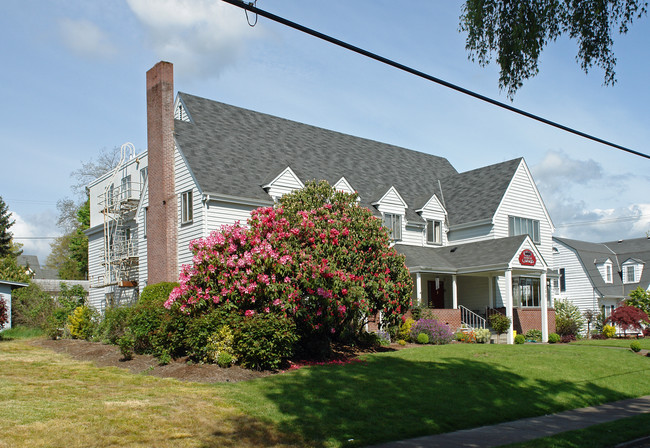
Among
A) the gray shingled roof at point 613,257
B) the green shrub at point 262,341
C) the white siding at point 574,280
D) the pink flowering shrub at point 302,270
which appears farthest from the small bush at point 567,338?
the green shrub at point 262,341

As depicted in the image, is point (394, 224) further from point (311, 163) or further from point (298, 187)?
point (298, 187)

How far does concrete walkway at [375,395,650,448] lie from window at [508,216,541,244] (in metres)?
20.5

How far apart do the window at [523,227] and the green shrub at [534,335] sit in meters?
5.95

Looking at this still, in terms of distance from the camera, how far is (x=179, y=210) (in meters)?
26.3

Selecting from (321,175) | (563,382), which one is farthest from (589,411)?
(321,175)

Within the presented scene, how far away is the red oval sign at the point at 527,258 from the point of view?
28.8 m

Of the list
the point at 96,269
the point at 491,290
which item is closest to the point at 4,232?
the point at 96,269

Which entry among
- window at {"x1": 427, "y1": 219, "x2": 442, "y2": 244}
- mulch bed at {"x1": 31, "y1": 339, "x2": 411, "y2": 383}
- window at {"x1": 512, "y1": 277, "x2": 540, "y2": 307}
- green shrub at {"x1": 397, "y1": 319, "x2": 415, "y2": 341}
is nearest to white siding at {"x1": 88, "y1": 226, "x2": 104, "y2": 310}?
mulch bed at {"x1": 31, "y1": 339, "x2": 411, "y2": 383}

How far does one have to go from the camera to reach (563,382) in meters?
15.6

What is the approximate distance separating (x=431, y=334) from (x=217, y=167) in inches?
460

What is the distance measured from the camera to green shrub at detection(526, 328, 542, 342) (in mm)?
30328

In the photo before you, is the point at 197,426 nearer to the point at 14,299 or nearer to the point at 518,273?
the point at 518,273

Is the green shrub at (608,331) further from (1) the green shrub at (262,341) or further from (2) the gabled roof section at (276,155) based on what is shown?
(1) the green shrub at (262,341)

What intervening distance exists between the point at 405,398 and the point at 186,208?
16.2m
